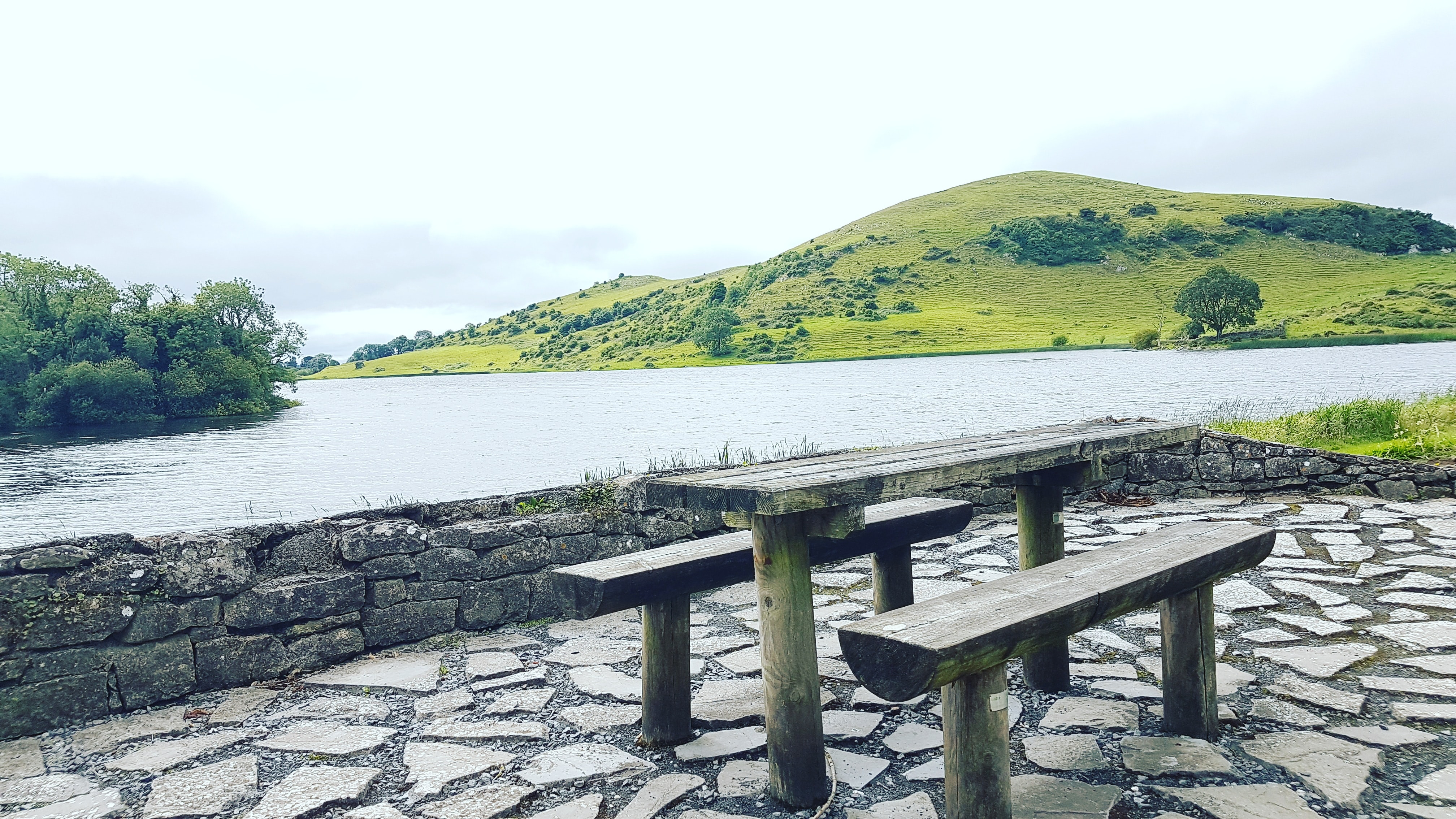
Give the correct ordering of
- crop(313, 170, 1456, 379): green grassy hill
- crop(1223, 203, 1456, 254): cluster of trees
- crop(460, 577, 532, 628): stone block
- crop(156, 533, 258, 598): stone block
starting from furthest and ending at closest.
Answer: crop(1223, 203, 1456, 254): cluster of trees, crop(313, 170, 1456, 379): green grassy hill, crop(460, 577, 532, 628): stone block, crop(156, 533, 258, 598): stone block

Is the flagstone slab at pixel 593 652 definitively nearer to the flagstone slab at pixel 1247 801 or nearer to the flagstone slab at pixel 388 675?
the flagstone slab at pixel 388 675

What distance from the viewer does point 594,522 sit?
5.07 m

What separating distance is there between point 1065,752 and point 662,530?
309cm

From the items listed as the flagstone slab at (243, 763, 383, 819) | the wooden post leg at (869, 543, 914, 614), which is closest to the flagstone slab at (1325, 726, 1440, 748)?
the wooden post leg at (869, 543, 914, 614)

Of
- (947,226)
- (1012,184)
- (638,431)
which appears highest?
(1012,184)

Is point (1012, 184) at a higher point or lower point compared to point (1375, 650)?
higher

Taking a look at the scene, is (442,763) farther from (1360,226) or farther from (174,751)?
(1360,226)

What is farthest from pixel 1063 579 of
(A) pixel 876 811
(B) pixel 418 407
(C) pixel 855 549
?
(B) pixel 418 407

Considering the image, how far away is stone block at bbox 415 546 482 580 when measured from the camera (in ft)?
14.4

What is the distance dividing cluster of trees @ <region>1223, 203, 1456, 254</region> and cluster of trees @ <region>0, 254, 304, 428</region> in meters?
85.1

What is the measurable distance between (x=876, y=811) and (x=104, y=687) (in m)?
3.19

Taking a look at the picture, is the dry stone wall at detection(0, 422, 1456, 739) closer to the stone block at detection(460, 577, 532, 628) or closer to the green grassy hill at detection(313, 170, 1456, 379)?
the stone block at detection(460, 577, 532, 628)

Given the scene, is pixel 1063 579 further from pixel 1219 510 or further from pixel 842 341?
pixel 842 341

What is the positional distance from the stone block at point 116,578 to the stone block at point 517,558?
1.50 m
